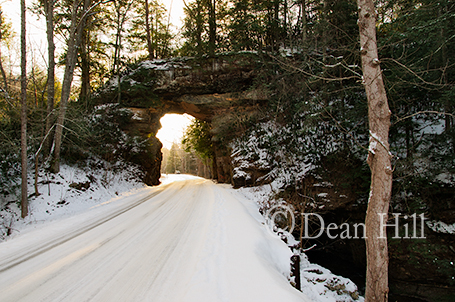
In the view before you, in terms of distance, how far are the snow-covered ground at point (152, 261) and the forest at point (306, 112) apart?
7.60 feet

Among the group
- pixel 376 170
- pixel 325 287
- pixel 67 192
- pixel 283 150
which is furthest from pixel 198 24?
pixel 325 287

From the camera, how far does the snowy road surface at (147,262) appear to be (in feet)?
8.98

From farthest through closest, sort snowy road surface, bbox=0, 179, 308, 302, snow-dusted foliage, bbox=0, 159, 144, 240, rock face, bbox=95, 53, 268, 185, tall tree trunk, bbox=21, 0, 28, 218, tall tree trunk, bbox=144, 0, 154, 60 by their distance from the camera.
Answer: tall tree trunk, bbox=144, 0, 154, 60 → rock face, bbox=95, 53, 268, 185 → tall tree trunk, bbox=21, 0, 28, 218 → snow-dusted foliage, bbox=0, 159, 144, 240 → snowy road surface, bbox=0, 179, 308, 302

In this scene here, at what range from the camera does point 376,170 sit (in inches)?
136

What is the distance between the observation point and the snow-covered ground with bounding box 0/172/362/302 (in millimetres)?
2770

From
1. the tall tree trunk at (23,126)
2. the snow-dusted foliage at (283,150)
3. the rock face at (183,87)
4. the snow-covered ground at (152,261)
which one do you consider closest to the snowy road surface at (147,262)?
the snow-covered ground at (152,261)

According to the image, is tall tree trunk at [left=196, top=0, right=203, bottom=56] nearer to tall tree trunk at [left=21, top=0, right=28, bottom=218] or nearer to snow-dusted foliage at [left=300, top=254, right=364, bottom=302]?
tall tree trunk at [left=21, top=0, right=28, bottom=218]

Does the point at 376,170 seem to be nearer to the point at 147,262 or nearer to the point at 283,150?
A: the point at 147,262

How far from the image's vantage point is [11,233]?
5.68 meters

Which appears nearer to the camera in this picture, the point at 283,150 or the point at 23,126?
the point at 23,126

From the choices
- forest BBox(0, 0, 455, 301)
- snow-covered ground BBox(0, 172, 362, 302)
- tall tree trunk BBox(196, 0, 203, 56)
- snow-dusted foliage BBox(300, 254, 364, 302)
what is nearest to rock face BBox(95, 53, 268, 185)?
forest BBox(0, 0, 455, 301)

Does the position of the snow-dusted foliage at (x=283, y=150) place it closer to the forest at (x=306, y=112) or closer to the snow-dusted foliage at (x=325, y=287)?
the forest at (x=306, y=112)

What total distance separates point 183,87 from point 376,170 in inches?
624

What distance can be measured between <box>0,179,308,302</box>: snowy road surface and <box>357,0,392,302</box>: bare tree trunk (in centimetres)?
133
